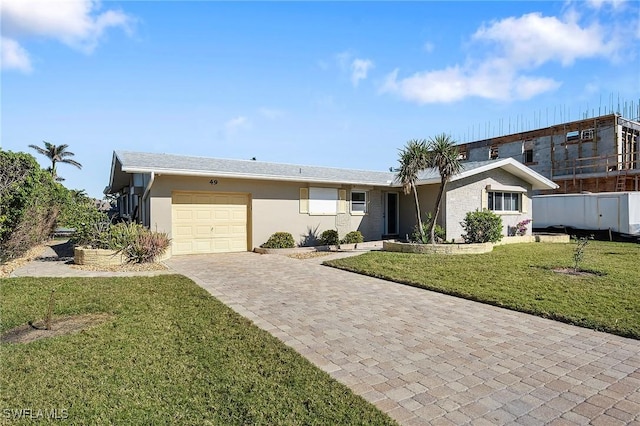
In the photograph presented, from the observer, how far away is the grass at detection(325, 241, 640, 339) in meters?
5.95

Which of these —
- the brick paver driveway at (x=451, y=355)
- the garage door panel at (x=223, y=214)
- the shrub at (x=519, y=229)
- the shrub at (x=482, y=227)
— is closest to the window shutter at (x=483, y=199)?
the shrub at (x=519, y=229)

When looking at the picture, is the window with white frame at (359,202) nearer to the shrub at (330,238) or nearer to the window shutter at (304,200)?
the shrub at (330,238)

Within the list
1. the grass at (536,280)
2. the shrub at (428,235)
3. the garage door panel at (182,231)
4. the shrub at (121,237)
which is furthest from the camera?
the shrub at (428,235)

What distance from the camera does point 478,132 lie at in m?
42.3

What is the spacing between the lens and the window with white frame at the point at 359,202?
17.3m

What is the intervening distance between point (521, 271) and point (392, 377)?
23.4ft

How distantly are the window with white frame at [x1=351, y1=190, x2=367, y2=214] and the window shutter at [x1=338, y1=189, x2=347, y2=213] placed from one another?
1.53 feet

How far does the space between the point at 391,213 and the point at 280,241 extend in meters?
6.72

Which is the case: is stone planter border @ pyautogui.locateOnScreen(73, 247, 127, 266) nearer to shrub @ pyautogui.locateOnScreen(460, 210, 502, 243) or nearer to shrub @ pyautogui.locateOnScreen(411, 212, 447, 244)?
shrub @ pyautogui.locateOnScreen(411, 212, 447, 244)

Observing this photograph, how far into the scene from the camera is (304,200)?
52.0ft

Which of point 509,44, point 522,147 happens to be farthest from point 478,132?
point 509,44

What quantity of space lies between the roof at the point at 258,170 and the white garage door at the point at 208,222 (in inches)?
41.9

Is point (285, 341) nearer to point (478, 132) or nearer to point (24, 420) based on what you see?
point (24, 420)

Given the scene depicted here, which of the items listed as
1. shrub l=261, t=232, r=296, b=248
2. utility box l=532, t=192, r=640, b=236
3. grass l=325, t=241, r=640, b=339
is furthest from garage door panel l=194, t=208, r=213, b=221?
utility box l=532, t=192, r=640, b=236
